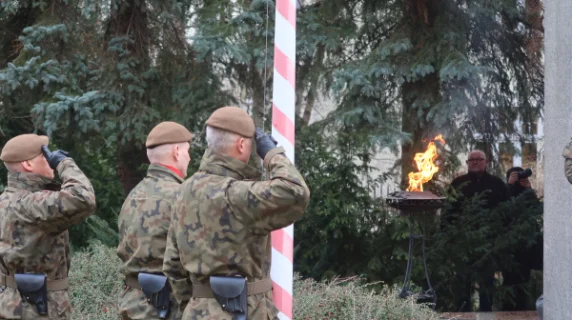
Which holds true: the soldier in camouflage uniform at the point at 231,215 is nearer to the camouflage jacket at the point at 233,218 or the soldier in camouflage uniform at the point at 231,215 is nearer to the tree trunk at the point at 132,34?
the camouflage jacket at the point at 233,218

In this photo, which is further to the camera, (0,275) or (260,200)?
(0,275)

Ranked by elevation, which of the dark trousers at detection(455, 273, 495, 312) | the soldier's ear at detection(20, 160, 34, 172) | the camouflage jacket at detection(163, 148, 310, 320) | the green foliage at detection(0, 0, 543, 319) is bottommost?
the dark trousers at detection(455, 273, 495, 312)

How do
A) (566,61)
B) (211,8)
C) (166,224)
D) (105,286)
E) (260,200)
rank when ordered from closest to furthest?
(260,200), (166,224), (566,61), (105,286), (211,8)

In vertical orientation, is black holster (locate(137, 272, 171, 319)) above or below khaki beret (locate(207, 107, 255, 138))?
below

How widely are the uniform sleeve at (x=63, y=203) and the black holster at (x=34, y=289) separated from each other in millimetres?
331

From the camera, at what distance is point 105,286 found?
30.5ft

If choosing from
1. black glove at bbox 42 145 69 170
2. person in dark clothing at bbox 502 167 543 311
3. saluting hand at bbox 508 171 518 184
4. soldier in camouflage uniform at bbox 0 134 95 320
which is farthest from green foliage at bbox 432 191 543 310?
black glove at bbox 42 145 69 170

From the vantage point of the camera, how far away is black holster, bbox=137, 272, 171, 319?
562 centimetres

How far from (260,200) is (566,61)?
5056mm

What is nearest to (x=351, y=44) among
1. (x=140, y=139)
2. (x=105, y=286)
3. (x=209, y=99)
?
Answer: (x=209, y=99)

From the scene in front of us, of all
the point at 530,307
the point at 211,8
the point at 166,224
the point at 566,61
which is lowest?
the point at 530,307

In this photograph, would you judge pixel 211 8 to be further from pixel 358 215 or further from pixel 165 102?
pixel 358 215

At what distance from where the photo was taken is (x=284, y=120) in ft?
17.7

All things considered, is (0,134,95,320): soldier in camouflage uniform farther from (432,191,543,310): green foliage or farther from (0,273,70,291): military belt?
(432,191,543,310): green foliage
